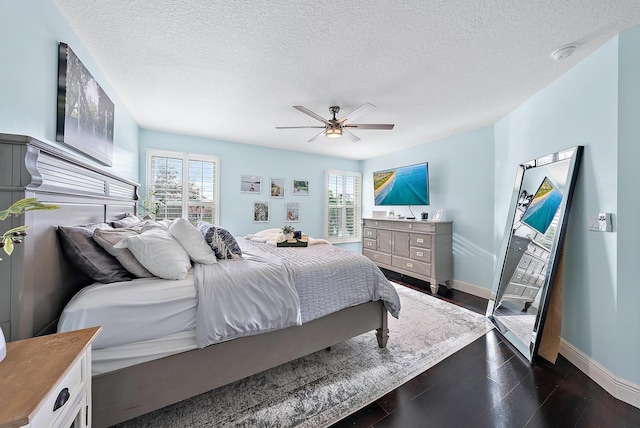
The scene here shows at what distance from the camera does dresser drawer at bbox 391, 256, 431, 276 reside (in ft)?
12.3

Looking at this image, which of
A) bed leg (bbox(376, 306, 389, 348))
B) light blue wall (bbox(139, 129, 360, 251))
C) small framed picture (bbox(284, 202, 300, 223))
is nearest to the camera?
bed leg (bbox(376, 306, 389, 348))

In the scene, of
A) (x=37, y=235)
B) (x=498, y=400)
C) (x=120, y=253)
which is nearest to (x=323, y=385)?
(x=498, y=400)

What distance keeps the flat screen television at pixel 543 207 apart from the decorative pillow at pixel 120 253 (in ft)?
11.0

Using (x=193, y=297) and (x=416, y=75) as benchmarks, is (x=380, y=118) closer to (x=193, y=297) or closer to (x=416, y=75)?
(x=416, y=75)

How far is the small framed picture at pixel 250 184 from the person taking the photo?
457 cm

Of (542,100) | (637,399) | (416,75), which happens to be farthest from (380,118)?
(637,399)

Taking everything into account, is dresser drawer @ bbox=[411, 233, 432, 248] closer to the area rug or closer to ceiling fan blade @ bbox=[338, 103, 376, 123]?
the area rug

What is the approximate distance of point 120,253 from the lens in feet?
4.83

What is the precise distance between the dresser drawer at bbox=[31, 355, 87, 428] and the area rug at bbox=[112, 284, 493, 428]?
799 mm

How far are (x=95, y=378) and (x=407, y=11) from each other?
9.11 feet

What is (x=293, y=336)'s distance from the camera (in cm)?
176

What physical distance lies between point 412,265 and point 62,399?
402 cm

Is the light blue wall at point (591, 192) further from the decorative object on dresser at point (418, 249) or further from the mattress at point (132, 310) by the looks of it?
the mattress at point (132, 310)

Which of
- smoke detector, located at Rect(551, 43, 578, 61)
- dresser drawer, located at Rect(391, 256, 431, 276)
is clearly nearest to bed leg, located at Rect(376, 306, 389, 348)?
dresser drawer, located at Rect(391, 256, 431, 276)
